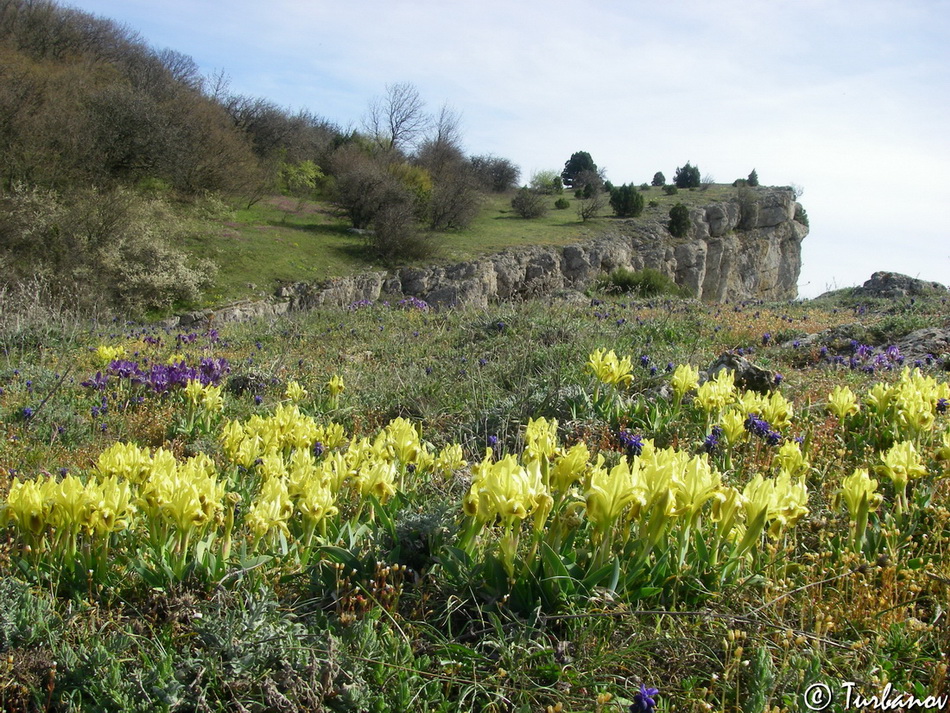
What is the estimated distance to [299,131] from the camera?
143 feet

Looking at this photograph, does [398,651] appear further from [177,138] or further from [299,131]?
[299,131]

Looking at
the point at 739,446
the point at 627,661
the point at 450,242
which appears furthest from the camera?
the point at 450,242

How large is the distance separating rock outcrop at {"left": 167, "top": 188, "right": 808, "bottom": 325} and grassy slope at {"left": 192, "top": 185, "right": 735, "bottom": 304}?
1147mm

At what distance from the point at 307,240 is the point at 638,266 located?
761 inches

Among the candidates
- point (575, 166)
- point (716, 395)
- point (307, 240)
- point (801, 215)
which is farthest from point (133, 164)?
point (801, 215)

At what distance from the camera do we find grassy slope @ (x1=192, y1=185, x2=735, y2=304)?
25984mm

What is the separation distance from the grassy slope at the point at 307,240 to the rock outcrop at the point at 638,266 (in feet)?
3.76

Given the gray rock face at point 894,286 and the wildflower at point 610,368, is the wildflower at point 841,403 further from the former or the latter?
the gray rock face at point 894,286

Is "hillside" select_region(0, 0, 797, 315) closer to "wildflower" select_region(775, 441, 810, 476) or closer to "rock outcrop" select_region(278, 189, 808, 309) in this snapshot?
"rock outcrop" select_region(278, 189, 808, 309)

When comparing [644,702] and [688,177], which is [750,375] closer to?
[644,702]

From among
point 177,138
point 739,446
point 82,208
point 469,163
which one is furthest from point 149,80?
point 739,446

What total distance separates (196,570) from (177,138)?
29696mm

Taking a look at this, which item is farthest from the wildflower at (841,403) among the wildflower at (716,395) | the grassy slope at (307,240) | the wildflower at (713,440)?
the grassy slope at (307,240)

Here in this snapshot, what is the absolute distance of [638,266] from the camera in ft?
126
